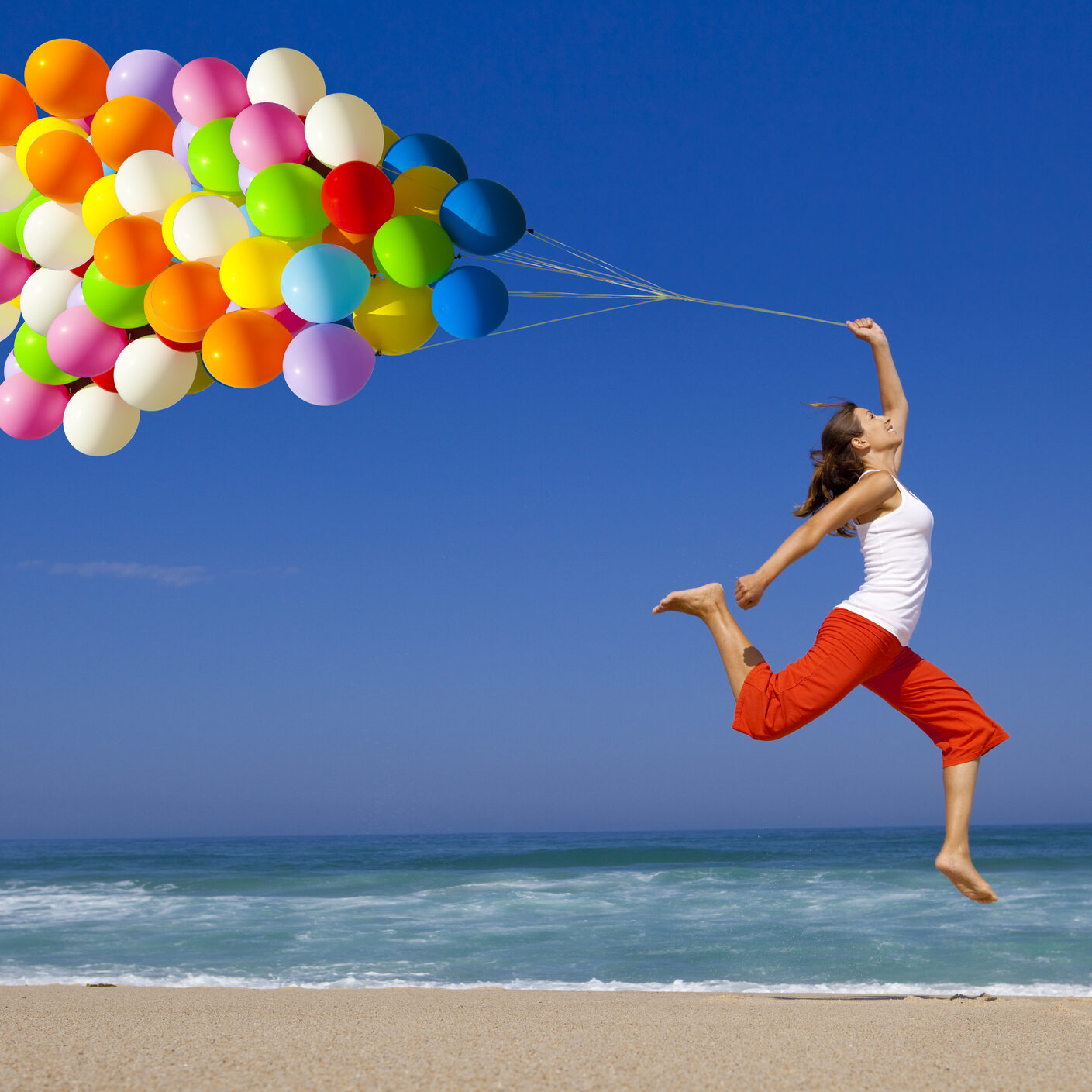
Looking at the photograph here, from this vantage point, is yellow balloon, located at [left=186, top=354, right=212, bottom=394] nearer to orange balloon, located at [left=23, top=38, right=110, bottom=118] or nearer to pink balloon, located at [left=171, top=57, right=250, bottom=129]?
pink balloon, located at [left=171, top=57, right=250, bottom=129]

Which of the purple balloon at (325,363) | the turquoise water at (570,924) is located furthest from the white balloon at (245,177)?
the turquoise water at (570,924)

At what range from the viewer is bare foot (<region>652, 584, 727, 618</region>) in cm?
355

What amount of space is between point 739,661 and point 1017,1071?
1645 mm

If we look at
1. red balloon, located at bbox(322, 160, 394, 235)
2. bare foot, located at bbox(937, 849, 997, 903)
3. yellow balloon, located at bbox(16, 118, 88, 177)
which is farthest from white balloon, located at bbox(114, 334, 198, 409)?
bare foot, located at bbox(937, 849, 997, 903)

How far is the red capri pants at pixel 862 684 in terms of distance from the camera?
3.27m

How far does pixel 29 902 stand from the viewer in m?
13.6

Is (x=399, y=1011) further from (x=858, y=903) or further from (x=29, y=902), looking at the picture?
(x=29, y=902)

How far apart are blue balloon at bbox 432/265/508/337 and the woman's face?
1581 mm

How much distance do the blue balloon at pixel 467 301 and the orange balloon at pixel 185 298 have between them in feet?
2.87

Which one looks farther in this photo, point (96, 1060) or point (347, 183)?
point (347, 183)

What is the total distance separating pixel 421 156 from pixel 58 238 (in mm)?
1599

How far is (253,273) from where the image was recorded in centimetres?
399

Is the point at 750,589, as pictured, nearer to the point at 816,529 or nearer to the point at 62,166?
the point at 816,529

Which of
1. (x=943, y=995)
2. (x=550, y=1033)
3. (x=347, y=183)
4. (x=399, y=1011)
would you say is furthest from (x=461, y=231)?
(x=943, y=995)
